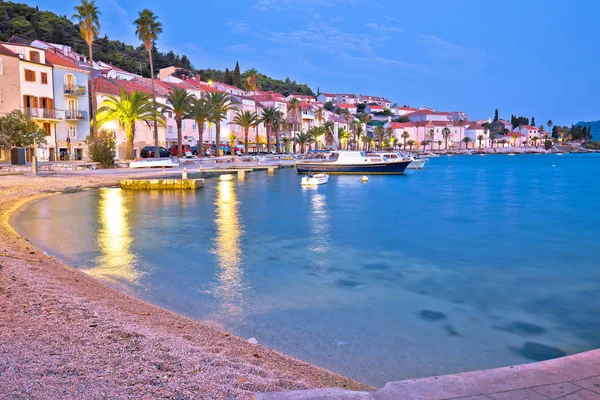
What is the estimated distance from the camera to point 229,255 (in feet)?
55.1

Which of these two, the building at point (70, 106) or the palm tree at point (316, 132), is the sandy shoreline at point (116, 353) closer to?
the building at point (70, 106)

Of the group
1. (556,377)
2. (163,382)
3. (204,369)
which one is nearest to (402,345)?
(556,377)

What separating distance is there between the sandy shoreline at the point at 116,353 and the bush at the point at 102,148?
3900 centimetres

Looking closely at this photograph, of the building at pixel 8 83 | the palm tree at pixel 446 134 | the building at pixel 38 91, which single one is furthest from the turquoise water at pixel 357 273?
the palm tree at pixel 446 134

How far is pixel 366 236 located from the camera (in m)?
21.8

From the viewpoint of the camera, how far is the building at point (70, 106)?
53.9 metres

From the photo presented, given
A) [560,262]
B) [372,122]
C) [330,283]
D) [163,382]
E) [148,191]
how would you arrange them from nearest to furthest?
1. [163,382]
2. [330,283]
3. [560,262]
4. [148,191]
5. [372,122]

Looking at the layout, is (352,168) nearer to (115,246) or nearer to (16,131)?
(16,131)

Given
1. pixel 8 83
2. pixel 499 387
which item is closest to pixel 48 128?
pixel 8 83

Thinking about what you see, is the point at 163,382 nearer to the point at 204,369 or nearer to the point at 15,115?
the point at 204,369

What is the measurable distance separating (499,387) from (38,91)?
2162 inches

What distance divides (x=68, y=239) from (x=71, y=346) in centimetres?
1317

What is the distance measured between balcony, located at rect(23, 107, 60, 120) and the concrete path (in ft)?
168

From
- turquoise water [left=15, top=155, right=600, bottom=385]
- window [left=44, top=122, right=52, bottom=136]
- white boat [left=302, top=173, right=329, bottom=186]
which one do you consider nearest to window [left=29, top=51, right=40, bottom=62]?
window [left=44, top=122, right=52, bottom=136]
